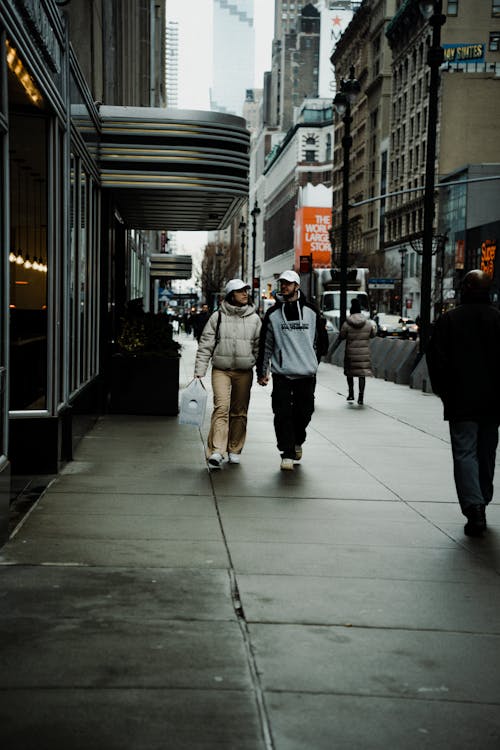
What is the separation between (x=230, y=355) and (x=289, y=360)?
2.00ft

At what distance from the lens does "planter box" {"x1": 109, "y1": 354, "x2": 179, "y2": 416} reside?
1459 centimetres

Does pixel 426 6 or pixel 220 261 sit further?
pixel 220 261

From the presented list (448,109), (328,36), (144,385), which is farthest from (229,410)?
(328,36)

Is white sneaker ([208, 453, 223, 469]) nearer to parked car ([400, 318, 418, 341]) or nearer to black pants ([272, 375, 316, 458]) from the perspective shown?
black pants ([272, 375, 316, 458])

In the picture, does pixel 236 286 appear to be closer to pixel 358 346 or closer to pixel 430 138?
pixel 358 346

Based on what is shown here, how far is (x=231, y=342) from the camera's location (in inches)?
404

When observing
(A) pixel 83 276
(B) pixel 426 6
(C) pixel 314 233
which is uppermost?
(C) pixel 314 233

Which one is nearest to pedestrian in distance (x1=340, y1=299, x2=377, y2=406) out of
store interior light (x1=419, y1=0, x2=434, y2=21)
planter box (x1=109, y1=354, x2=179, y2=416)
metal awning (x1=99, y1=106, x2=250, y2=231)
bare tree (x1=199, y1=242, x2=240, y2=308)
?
metal awning (x1=99, y1=106, x2=250, y2=231)

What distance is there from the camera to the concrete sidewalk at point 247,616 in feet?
12.4

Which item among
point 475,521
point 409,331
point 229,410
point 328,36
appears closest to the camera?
point 475,521

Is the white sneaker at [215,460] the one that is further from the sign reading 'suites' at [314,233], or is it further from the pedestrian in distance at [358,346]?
the sign reading 'suites' at [314,233]

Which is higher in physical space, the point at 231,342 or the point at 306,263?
the point at 306,263

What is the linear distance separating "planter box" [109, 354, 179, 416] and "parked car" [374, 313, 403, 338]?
3996cm

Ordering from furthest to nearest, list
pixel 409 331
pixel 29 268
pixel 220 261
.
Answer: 1. pixel 220 261
2. pixel 409 331
3. pixel 29 268
